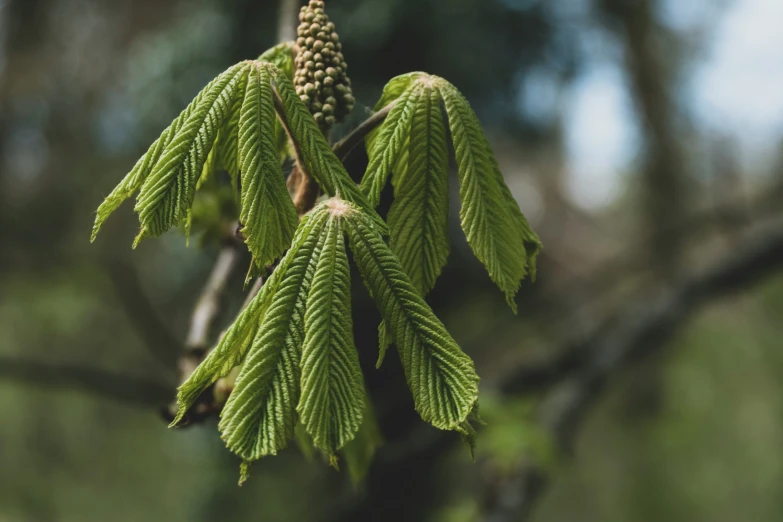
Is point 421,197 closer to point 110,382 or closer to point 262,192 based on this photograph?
point 262,192

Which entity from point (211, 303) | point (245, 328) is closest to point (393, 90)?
point (245, 328)

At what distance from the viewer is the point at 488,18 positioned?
331 cm

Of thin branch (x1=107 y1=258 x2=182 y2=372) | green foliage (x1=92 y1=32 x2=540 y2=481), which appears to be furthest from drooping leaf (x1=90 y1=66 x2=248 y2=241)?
thin branch (x1=107 y1=258 x2=182 y2=372)

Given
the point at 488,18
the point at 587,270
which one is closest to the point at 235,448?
the point at 488,18

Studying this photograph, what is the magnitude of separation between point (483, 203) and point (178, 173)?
13.0 inches

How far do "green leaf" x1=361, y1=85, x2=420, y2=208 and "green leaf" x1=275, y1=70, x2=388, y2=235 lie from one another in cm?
4

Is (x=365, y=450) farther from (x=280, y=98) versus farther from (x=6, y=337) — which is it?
(x=6, y=337)

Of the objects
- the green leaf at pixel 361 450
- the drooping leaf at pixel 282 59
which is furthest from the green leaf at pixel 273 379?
the green leaf at pixel 361 450

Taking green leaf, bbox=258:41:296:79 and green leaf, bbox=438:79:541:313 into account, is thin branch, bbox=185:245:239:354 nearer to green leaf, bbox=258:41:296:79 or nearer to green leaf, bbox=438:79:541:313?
green leaf, bbox=258:41:296:79

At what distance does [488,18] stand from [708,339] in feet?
14.1

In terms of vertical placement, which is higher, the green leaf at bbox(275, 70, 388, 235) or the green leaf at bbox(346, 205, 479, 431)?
the green leaf at bbox(275, 70, 388, 235)

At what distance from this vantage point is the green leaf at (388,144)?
0.68 metres

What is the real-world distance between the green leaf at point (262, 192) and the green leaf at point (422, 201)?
135mm

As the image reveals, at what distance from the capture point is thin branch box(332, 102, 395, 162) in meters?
0.73
